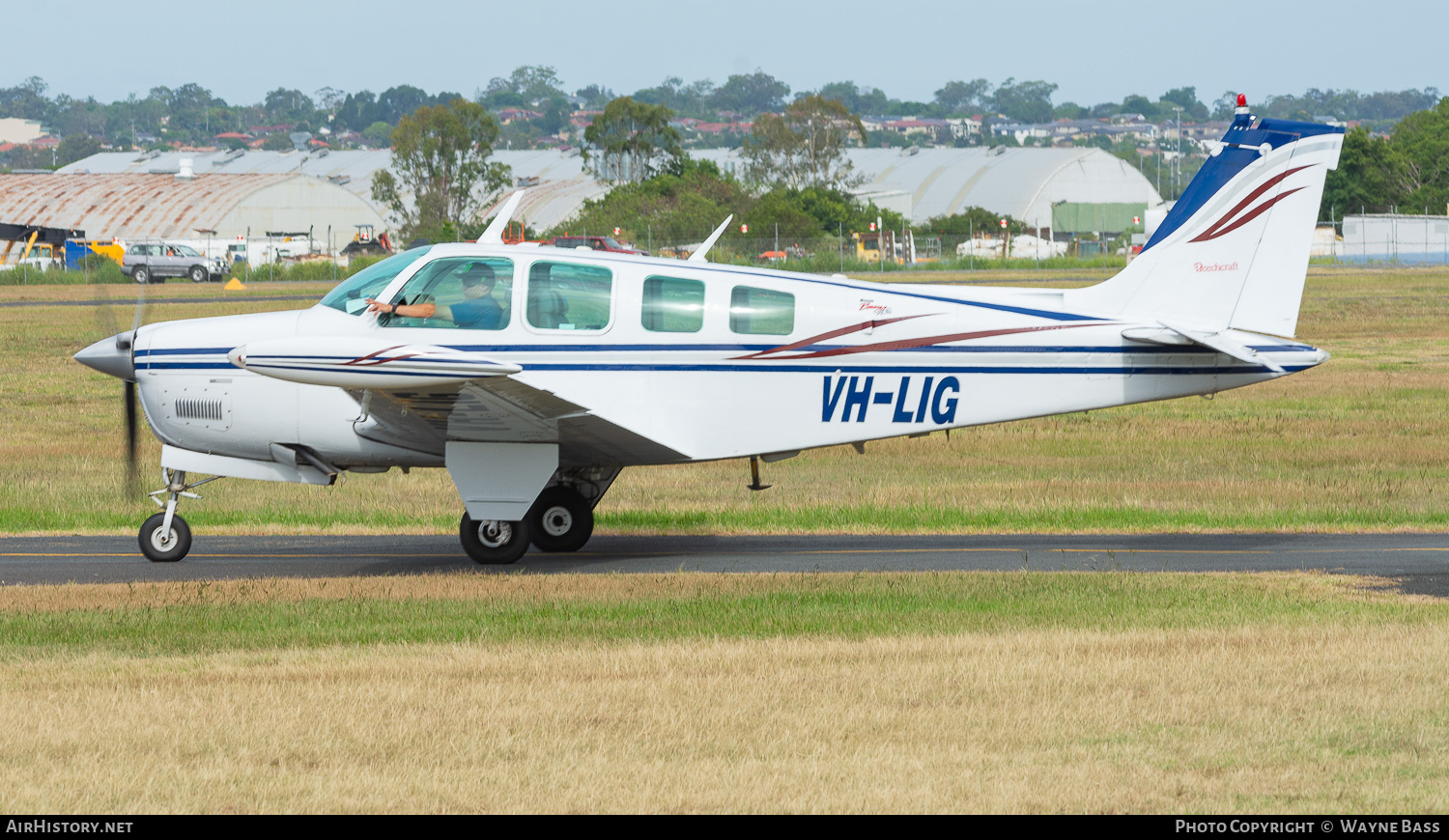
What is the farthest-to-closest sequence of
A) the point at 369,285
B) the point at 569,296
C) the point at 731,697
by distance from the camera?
the point at 369,285
the point at 569,296
the point at 731,697

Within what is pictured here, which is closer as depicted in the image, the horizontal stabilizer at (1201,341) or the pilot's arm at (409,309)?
the pilot's arm at (409,309)

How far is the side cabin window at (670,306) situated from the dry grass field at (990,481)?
3.08 meters

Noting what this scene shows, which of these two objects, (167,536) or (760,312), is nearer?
(760,312)

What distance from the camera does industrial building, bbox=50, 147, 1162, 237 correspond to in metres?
85.8

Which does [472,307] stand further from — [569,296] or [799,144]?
[799,144]

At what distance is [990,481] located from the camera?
1684cm

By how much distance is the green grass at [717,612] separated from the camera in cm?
912

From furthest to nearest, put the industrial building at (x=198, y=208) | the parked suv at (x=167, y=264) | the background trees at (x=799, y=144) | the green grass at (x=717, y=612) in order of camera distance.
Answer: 1. the background trees at (x=799, y=144)
2. the industrial building at (x=198, y=208)
3. the parked suv at (x=167, y=264)
4. the green grass at (x=717, y=612)

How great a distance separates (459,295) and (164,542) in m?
3.22

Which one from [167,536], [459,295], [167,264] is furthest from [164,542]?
[167,264]

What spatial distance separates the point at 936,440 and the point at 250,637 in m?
13.2

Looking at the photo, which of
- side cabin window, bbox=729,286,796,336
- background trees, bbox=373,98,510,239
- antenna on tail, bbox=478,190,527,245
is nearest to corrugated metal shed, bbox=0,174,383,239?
background trees, bbox=373,98,510,239

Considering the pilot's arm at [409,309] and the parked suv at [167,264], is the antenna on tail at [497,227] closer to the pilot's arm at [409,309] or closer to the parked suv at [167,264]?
the pilot's arm at [409,309]

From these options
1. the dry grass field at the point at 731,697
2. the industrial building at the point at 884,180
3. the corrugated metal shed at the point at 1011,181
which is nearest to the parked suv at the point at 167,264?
the industrial building at the point at 884,180
